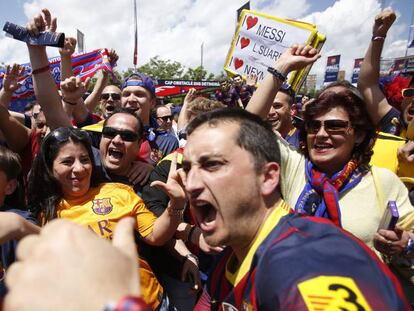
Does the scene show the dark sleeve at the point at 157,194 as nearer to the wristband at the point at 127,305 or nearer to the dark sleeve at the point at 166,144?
the dark sleeve at the point at 166,144

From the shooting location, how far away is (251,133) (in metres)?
1.47

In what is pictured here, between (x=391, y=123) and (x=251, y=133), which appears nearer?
(x=251, y=133)

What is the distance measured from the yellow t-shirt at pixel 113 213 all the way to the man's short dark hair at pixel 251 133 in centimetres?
81

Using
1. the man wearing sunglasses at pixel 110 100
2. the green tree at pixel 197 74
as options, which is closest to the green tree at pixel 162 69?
the green tree at pixel 197 74

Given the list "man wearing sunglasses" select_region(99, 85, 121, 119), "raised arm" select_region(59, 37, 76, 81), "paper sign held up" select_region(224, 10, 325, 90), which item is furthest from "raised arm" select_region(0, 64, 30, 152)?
"paper sign held up" select_region(224, 10, 325, 90)

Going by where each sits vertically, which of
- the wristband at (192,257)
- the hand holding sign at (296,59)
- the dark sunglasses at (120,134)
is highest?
the hand holding sign at (296,59)

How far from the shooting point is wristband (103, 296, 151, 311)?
20.7 inches

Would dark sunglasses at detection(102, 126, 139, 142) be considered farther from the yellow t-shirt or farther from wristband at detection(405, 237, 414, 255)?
wristband at detection(405, 237, 414, 255)

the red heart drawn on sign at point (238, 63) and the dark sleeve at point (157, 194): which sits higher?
the red heart drawn on sign at point (238, 63)

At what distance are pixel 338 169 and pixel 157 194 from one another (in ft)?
4.24

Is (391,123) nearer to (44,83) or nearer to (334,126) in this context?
(334,126)

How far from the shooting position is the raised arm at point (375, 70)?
234 centimetres

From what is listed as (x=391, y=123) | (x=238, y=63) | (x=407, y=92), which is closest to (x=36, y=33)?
(x=238, y=63)

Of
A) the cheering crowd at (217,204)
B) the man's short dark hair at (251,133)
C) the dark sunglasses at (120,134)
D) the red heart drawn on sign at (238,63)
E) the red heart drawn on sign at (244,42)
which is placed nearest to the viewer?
the cheering crowd at (217,204)
